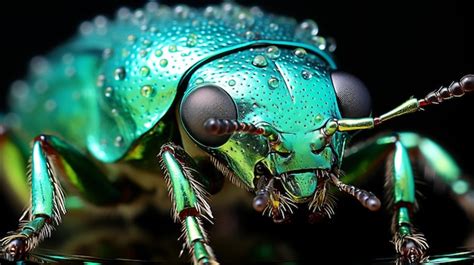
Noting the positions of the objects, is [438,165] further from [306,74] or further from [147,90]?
[147,90]

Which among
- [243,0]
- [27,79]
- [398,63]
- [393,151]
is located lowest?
[393,151]

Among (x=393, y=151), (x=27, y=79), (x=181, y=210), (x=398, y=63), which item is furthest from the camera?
(x=398, y=63)

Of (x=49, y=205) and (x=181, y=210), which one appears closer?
(x=181, y=210)

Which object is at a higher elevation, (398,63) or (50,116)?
(398,63)

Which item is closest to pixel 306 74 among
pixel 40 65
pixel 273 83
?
pixel 273 83

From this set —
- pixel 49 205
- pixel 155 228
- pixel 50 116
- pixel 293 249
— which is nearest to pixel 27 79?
pixel 50 116

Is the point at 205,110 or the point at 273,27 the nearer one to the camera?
the point at 205,110

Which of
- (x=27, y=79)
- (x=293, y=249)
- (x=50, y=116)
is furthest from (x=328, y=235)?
(x=27, y=79)

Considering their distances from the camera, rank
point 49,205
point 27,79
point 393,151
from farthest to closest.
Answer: point 27,79 → point 393,151 → point 49,205

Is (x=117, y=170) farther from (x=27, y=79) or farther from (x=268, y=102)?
(x=27, y=79)
